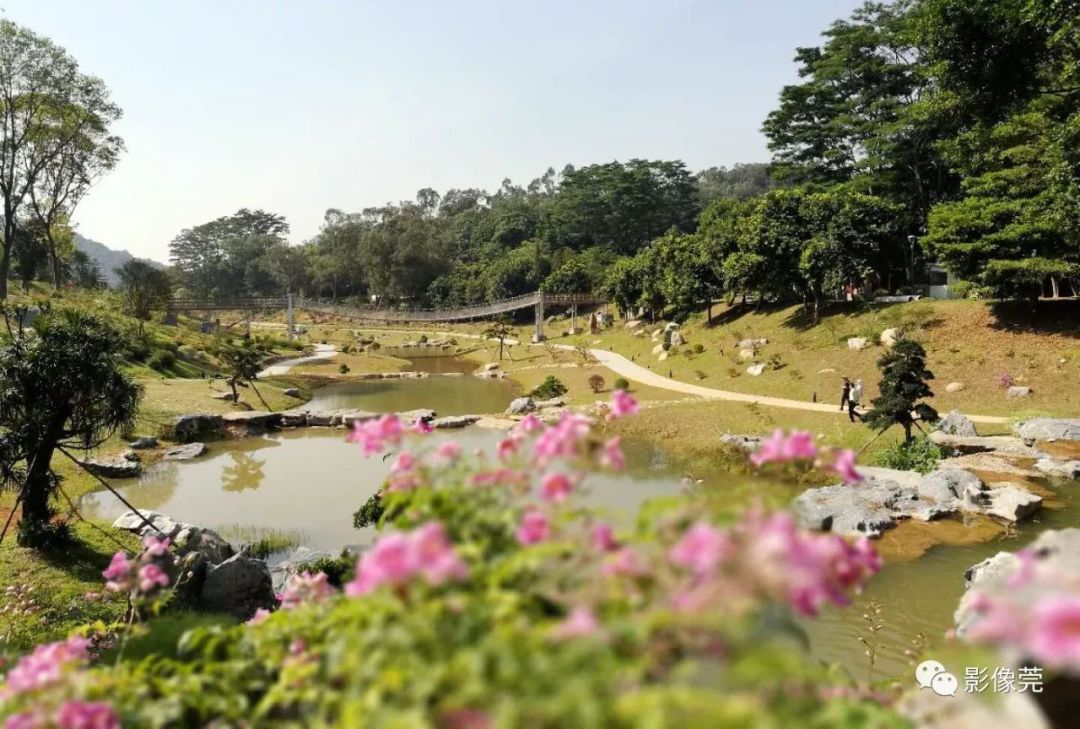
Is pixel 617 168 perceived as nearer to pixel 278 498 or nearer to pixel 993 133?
pixel 993 133

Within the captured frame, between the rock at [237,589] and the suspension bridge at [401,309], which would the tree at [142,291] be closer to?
the suspension bridge at [401,309]

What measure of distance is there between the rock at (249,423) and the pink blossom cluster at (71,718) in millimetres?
26522

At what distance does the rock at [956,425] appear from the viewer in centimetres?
2014

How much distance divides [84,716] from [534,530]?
2034 mm

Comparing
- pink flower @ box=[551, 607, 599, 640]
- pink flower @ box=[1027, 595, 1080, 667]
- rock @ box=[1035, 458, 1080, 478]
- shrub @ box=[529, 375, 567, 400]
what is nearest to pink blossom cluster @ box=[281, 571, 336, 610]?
pink flower @ box=[551, 607, 599, 640]

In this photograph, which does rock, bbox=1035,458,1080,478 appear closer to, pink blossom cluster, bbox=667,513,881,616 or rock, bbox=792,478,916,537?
rock, bbox=792,478,916,537

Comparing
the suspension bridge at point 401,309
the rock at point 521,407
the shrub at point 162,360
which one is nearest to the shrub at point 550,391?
the rock at point 521,407

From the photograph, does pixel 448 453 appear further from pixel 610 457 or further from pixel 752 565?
pixel 752 565

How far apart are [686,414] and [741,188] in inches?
6154

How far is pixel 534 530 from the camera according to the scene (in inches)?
106

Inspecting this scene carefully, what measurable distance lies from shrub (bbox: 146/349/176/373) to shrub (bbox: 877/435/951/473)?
36341 mm

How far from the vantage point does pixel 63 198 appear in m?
46.8

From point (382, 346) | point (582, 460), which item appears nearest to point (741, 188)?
point (382, 346)

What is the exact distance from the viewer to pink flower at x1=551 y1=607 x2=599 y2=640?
2002 millimetres
